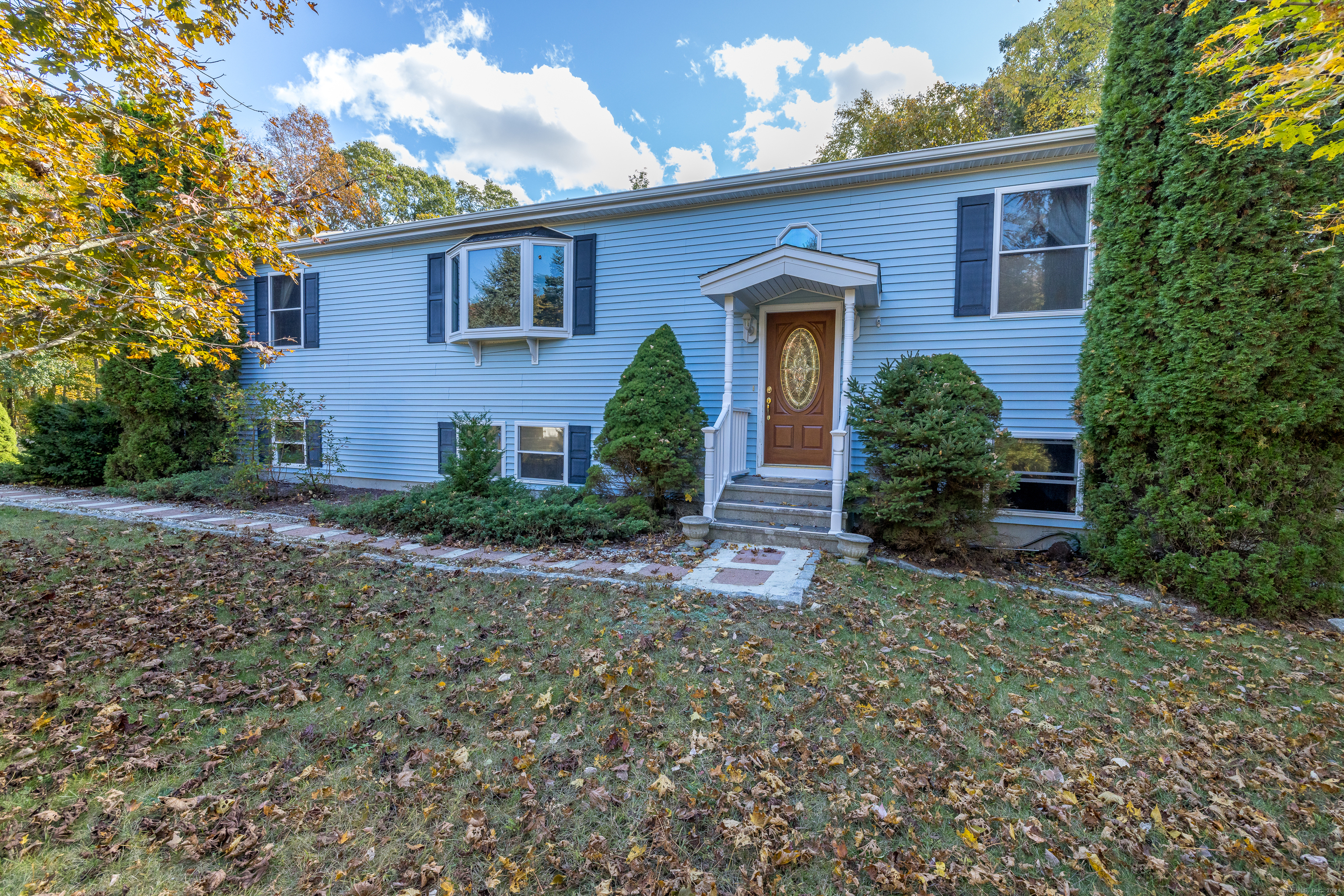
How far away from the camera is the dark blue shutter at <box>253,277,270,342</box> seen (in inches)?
397

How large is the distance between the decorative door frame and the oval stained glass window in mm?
220

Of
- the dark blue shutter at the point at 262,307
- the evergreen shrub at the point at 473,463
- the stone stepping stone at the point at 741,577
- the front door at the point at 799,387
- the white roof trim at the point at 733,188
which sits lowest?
the stone stepping stone at the point at 741,577

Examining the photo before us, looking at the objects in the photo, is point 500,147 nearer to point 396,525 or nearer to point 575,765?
point 396,525

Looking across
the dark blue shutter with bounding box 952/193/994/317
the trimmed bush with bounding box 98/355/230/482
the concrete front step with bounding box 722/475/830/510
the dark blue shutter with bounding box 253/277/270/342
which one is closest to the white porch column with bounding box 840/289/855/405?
the concrete front step with bounding box 722/475/830/510

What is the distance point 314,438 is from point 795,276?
8.98 meters

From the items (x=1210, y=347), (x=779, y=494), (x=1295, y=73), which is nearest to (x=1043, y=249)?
(x=1210, y=347)

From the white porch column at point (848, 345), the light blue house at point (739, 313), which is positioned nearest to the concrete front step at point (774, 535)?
the light blue house at point (739, 313)

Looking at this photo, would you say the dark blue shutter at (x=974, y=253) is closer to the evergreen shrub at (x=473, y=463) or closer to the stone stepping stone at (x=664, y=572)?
the stone stepping stone at (x=664, y=572)

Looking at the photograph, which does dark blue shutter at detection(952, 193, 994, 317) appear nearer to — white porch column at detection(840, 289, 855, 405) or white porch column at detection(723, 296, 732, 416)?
white porch column at detection(840, 289, 855, 405)

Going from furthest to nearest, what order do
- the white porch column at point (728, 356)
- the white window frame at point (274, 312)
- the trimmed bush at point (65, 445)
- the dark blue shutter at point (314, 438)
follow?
the white window frame at point (274, 312)
the dark blue shutter at point (314, 438)
the trimmed bush at point (65, 445)
the white porch column at point (728, 356)

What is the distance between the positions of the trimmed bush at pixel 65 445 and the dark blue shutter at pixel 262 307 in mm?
2767

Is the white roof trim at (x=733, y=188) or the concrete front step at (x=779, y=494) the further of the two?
the concrete front step at (x=779, y=494)

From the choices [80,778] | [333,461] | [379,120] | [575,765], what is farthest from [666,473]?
[379,120]

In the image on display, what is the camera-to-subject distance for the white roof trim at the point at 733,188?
5.86 meters
